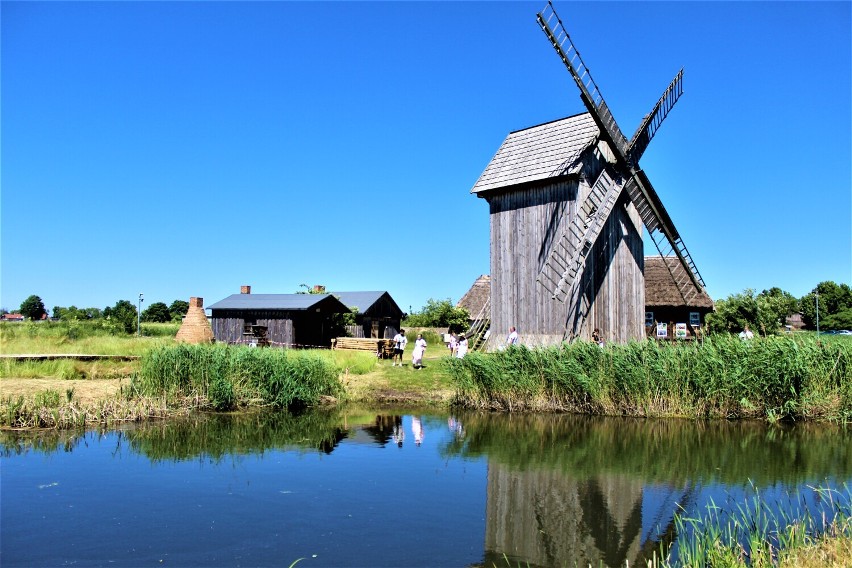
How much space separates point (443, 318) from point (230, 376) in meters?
30.3

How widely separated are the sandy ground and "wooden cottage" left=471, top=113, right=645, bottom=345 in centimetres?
1187

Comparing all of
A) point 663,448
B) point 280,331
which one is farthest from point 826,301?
point 663,448

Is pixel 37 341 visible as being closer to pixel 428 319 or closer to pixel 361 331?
pixel 361 331

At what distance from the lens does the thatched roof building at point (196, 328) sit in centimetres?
3212

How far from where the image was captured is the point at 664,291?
31.6m

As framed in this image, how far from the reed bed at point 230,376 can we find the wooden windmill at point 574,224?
7.21 metres

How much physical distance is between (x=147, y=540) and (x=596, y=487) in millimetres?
6331

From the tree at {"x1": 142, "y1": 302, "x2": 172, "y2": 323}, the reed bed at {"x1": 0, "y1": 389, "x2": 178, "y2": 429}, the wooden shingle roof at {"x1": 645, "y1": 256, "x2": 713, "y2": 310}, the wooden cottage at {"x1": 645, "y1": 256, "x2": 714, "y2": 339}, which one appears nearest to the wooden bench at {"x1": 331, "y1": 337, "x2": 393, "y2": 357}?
the wooden cottage at {"x1": 645, "y1": 256, "x2": 714, "y2": 339}

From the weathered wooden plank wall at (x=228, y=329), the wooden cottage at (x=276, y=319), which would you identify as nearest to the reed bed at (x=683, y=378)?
the wooden cottage at (x=276, y=319)

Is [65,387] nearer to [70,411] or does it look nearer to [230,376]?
[70,411]

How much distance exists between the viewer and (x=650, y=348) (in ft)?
54.2

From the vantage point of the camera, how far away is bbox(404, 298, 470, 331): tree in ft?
132

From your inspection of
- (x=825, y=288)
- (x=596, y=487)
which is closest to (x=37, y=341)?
(x=596, y=487)

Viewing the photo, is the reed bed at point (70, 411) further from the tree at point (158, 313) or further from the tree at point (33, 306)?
the tree at point (33, 306)
